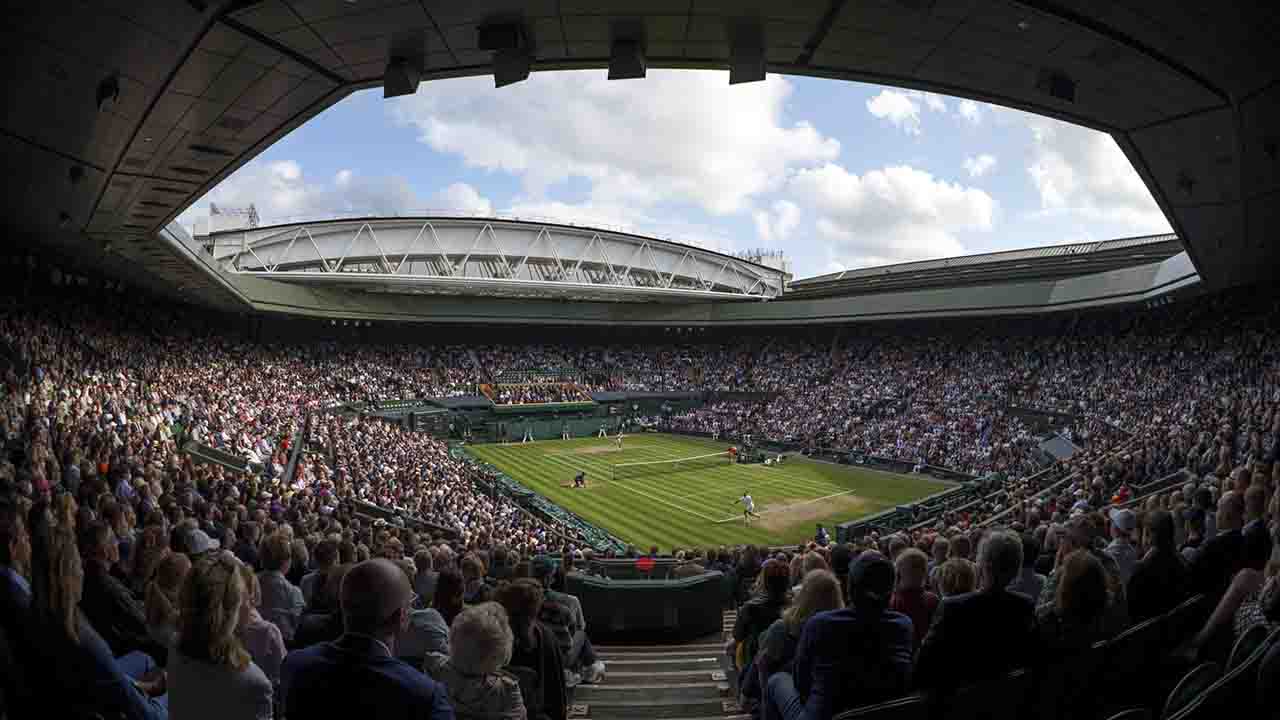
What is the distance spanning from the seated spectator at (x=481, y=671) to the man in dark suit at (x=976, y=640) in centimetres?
191

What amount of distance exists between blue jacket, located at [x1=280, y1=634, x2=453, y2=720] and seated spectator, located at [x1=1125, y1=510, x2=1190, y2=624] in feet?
15.1

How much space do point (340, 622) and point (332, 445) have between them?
2298 centimetres

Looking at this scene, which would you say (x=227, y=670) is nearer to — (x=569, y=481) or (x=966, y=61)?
(x=966, y=61)

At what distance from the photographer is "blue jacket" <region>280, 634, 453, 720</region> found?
7.47 feet

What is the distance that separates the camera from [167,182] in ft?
42.2

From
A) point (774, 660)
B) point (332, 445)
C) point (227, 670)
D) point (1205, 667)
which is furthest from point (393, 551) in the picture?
point (332, 445)

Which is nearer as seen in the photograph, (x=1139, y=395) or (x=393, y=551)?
(x=393, y=551)

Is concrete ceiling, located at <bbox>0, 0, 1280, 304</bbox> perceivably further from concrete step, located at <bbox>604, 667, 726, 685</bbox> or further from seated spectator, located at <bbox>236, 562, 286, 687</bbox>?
concrete step, located at <bbox>604, 667, 726, 685</bbox>

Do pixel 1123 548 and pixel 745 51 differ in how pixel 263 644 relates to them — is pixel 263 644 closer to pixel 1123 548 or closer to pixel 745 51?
pixel 745 51

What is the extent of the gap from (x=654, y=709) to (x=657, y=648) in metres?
3.70

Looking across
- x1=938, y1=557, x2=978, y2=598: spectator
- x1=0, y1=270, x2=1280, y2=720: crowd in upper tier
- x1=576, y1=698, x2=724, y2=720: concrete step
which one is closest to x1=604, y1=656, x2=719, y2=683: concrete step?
x1=0, y1=270, x2=1280, y2=720: crowd in upper tier

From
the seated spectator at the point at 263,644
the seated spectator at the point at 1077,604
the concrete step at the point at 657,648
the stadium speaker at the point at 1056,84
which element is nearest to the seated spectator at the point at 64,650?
the seated spectator at the point at 263,644

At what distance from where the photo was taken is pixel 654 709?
20.2 ft

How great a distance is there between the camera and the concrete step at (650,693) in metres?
6.43
